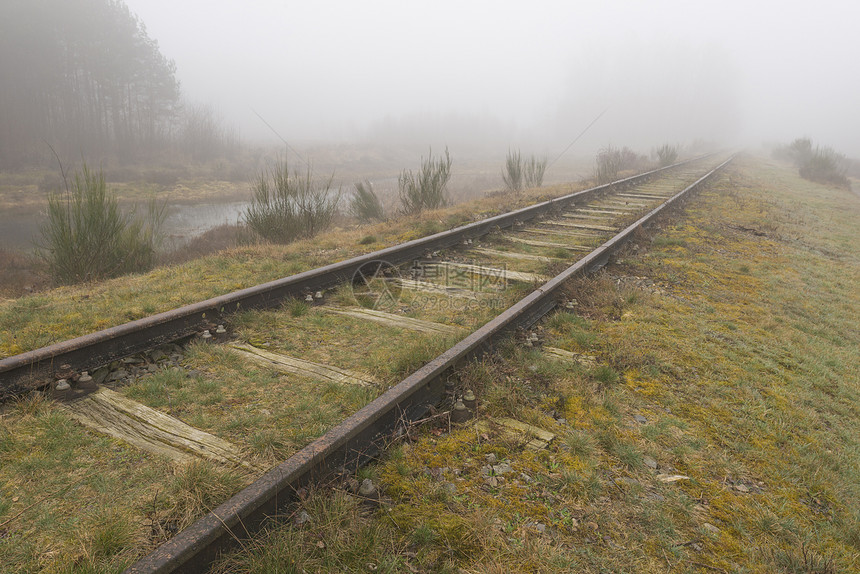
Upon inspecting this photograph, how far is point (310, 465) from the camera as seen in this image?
5.72 ft

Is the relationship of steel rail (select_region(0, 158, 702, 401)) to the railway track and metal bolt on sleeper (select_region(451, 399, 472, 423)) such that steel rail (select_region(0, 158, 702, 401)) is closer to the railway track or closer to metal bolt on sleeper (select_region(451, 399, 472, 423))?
the railway track

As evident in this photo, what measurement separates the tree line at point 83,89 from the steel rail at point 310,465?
121 ft

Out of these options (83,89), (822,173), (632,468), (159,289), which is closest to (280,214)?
(159,289)

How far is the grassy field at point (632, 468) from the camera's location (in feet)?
5.48

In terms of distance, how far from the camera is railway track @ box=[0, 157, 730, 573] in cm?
173

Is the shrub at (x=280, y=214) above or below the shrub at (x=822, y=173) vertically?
below

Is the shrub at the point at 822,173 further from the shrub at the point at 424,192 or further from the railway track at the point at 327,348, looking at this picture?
the railway track at the point at 327,348

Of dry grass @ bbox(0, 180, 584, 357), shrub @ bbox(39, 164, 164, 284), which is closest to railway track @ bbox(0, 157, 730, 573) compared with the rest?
dry grass @ bbox(0, 180, 584, 357)

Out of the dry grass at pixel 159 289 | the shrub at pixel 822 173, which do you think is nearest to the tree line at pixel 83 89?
the dry grass at pixel 159 289

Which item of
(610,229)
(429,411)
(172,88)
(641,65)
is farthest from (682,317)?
(641,65)

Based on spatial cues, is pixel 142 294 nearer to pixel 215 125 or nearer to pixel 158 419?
pixel 158 419

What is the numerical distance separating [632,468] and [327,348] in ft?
6.93

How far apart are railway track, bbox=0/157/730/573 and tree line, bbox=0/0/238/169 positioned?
1376 inches

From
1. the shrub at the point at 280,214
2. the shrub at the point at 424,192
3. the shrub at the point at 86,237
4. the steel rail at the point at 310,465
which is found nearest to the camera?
the steel rail at the point at 310,465
